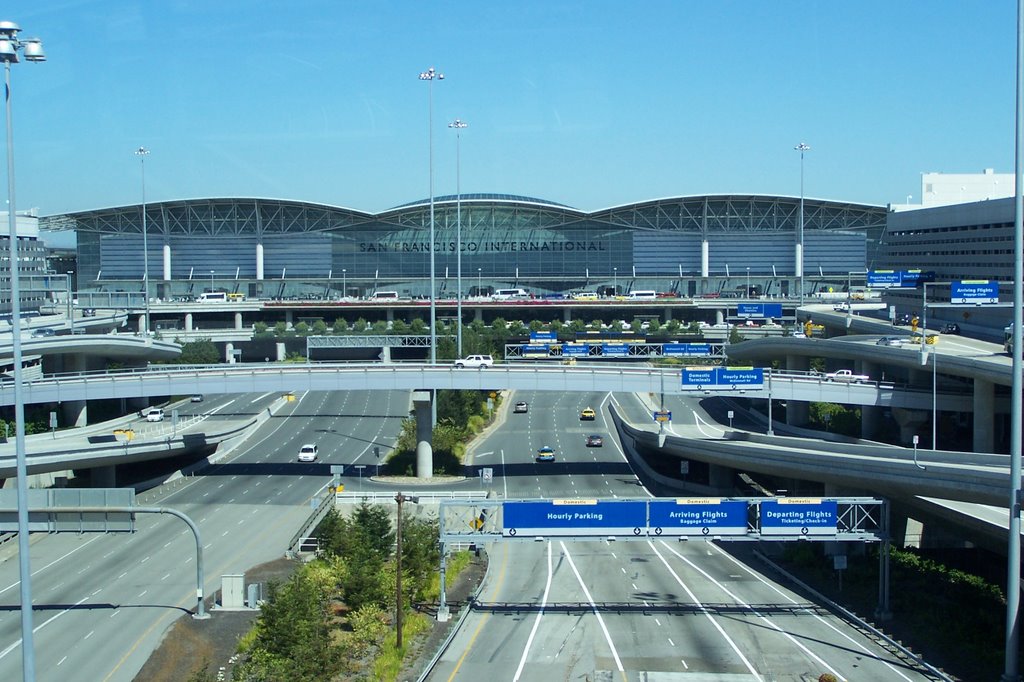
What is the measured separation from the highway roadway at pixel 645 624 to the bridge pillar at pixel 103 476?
17.4 metres

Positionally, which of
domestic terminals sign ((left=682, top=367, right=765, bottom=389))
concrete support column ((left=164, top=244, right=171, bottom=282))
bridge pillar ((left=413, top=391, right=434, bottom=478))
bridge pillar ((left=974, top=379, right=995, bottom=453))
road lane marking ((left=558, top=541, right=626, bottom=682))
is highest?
concrete support column ((left=164, top=244, right=171, bottom=282))

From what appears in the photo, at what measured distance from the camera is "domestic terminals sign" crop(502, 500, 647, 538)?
26828 millimetres

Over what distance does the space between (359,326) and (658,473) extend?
153 ft

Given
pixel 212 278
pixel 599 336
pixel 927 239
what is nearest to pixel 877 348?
pixel 927 239

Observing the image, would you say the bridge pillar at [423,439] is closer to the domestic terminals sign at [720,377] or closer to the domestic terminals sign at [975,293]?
the domestic terminals sign at [720,377]

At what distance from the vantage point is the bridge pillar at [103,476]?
4269cm

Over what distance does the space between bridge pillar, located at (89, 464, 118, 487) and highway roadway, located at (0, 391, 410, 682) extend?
2.09 metres

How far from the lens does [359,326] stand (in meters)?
87.8

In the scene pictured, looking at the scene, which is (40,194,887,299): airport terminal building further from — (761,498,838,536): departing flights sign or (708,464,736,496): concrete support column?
(761,498,838,536): departing flights sign

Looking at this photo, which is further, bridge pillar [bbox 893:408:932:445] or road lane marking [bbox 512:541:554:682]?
bridge pillar [bbox 893:408:932:445]

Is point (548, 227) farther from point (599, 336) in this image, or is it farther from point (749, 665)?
point (749, 665)

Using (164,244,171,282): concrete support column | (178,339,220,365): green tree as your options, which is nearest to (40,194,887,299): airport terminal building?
(164,244,171,282): concrete support column

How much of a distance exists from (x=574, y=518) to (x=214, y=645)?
29.6 ft

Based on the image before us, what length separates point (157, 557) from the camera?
107 feet
